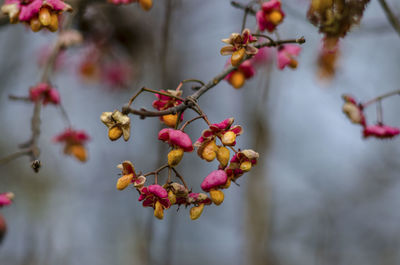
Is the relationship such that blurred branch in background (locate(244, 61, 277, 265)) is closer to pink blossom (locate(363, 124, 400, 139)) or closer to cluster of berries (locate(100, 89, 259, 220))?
pink blossom (locate(363, 124, 400, 139))

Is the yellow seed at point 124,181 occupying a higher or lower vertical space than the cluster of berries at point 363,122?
lower

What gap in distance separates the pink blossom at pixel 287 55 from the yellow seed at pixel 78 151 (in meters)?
1.18

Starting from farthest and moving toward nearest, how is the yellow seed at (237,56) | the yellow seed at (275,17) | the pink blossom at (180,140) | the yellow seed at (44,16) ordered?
1. the yellow seed at (275,17)
2. the yellow seed at (44,16)
3. the yellow seed at (237,56)
4. the pink blossom at (180,140)

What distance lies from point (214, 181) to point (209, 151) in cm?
9

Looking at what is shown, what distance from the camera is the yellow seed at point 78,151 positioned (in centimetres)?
233

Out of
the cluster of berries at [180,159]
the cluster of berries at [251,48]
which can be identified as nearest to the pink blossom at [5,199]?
the cluster of berries at [180,159]

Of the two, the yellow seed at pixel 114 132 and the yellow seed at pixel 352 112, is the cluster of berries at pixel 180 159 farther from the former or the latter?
the yellow seed at pixel 352 112

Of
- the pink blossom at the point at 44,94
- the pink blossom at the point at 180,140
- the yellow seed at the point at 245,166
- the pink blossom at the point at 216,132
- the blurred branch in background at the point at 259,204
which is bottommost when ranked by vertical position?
the blurred branch in background at the point at 259,204

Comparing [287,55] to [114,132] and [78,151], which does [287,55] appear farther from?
[78,151]

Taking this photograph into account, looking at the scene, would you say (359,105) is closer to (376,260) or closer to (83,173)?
(376,260)

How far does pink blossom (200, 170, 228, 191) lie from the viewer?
1.27m

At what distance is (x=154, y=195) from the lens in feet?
4.18

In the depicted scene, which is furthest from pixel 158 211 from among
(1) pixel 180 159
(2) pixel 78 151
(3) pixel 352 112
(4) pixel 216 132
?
(2) pixel 78 151

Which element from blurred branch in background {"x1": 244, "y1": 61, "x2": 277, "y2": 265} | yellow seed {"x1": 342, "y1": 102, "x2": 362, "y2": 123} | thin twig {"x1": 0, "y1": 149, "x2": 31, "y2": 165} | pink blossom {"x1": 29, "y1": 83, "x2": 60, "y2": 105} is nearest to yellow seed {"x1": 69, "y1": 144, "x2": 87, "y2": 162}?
pink blossom {"x1": 29, "y1": 83, "x2": 60, "y2": 105}
